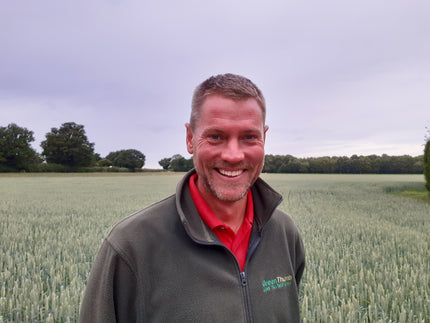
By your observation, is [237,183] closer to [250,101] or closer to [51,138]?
[250,101]

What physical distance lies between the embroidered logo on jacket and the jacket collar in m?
0.33

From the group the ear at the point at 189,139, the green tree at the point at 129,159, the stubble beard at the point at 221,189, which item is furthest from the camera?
the green tree at the point at 129,159

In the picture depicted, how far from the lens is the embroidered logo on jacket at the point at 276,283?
1.89 m

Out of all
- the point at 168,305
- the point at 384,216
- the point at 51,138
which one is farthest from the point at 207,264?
the point at 51,138

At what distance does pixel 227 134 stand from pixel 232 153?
4.6 inches

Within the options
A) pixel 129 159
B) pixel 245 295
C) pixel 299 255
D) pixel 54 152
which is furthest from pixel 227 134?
pixel 129 159

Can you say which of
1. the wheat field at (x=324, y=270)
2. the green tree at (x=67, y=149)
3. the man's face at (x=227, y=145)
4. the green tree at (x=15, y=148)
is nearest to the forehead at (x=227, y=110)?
the man's face at (x=227, y=145)

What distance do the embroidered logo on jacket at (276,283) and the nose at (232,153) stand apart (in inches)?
30.8

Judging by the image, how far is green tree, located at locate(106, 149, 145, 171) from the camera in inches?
3442

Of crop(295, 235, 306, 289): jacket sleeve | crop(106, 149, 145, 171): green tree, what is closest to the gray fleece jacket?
crop(295, 235, 306, 289): jacket sleeve

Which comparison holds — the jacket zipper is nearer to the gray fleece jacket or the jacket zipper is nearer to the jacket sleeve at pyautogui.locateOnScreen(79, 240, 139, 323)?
the gray fleece jacket

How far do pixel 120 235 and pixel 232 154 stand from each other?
2.55 ft

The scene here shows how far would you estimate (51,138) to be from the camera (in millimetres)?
76000

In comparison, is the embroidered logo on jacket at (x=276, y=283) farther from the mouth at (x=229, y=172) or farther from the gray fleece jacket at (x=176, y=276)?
the mouth at (x=229, y=172)
